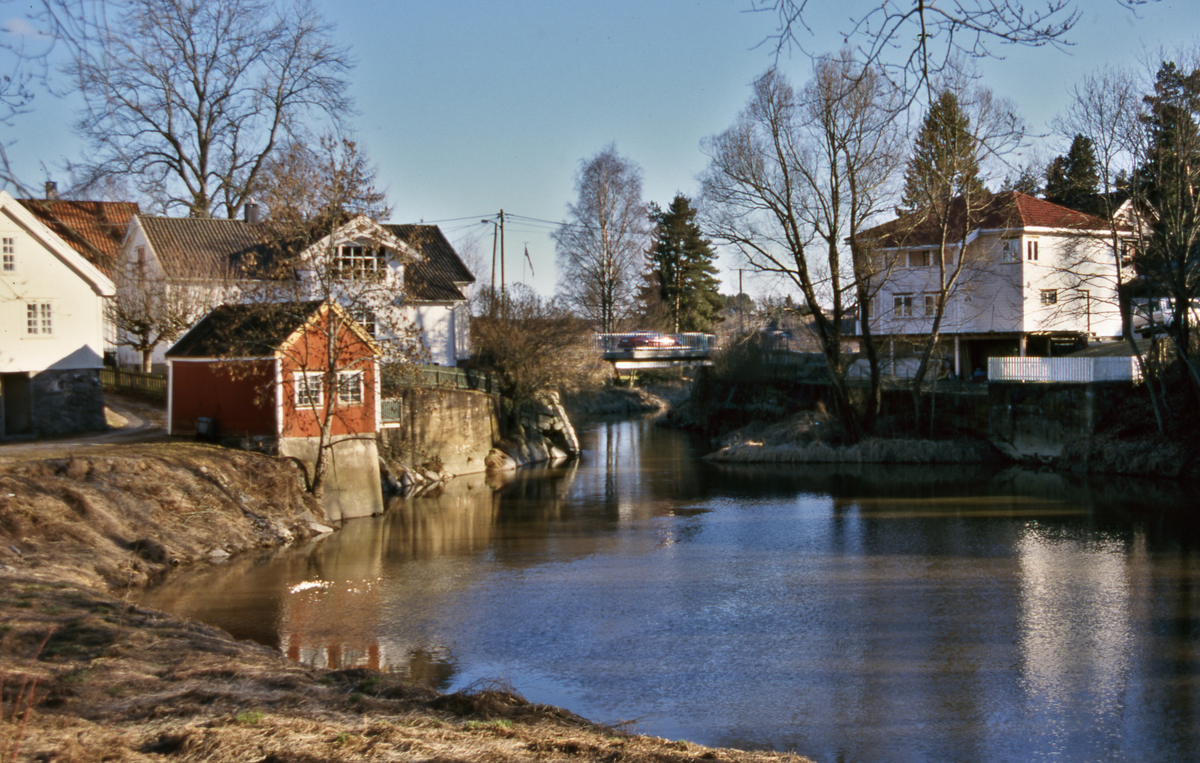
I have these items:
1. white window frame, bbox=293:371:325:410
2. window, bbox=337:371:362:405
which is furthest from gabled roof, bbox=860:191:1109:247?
white window frame, bbox=293:371:325:410

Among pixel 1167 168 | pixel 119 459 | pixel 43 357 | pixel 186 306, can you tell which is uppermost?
pixel 1167 168

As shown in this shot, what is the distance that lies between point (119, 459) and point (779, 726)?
1490 centimetres

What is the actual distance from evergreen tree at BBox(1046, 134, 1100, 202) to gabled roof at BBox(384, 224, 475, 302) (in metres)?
21.0

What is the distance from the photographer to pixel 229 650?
31.4 feet

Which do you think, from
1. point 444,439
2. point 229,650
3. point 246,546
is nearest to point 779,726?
point 229,650

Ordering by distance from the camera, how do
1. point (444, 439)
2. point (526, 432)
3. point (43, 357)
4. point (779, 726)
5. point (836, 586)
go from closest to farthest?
point (779, 726) → point (836, 586) → point (43, 357) → point (444, 439) → point (526, 432)

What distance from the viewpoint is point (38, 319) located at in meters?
24.5

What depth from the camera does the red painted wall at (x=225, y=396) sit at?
22.4 metres

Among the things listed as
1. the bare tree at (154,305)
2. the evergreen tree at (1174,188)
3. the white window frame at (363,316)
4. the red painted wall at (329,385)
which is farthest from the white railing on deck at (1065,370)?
the bare tree at (154,305)

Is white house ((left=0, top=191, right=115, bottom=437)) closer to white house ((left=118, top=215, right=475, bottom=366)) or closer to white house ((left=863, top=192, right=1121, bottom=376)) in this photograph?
white house ((left=118, top=215, right=475, bottom=366))

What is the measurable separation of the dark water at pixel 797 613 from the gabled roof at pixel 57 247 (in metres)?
10.1

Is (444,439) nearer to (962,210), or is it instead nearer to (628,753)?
(962,210)

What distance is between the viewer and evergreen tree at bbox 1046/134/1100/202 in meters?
27.2

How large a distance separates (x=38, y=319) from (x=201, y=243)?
38.3ft
